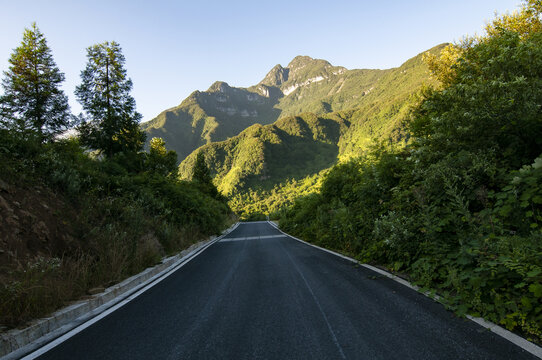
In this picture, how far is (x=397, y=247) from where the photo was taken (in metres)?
5.74

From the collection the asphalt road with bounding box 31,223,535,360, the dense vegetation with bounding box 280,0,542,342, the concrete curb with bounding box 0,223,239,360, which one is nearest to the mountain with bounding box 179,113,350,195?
the concrete curb with bounding box 0,223,239,360

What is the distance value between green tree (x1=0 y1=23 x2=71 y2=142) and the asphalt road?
28101 millimetres

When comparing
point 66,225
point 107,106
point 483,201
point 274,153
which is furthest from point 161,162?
point 274,153

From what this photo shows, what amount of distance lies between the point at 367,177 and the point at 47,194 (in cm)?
1002

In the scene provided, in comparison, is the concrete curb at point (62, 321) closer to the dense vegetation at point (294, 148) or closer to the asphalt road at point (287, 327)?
the asphalt road at point (287, 327)

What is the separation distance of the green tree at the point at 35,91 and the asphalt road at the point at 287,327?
2810cm

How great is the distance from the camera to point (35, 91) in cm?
2495

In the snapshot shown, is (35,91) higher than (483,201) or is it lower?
higher

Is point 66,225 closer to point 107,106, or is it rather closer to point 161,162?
point 107,106

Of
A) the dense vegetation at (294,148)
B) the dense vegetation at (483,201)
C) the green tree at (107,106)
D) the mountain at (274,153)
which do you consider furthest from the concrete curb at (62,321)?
the mountain at (274,153)

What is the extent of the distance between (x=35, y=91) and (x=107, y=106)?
271 inches

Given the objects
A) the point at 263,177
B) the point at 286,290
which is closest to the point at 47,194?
the point at 286,290

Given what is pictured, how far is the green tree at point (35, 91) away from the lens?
78.7ft

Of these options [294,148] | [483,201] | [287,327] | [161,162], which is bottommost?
[287,327]
